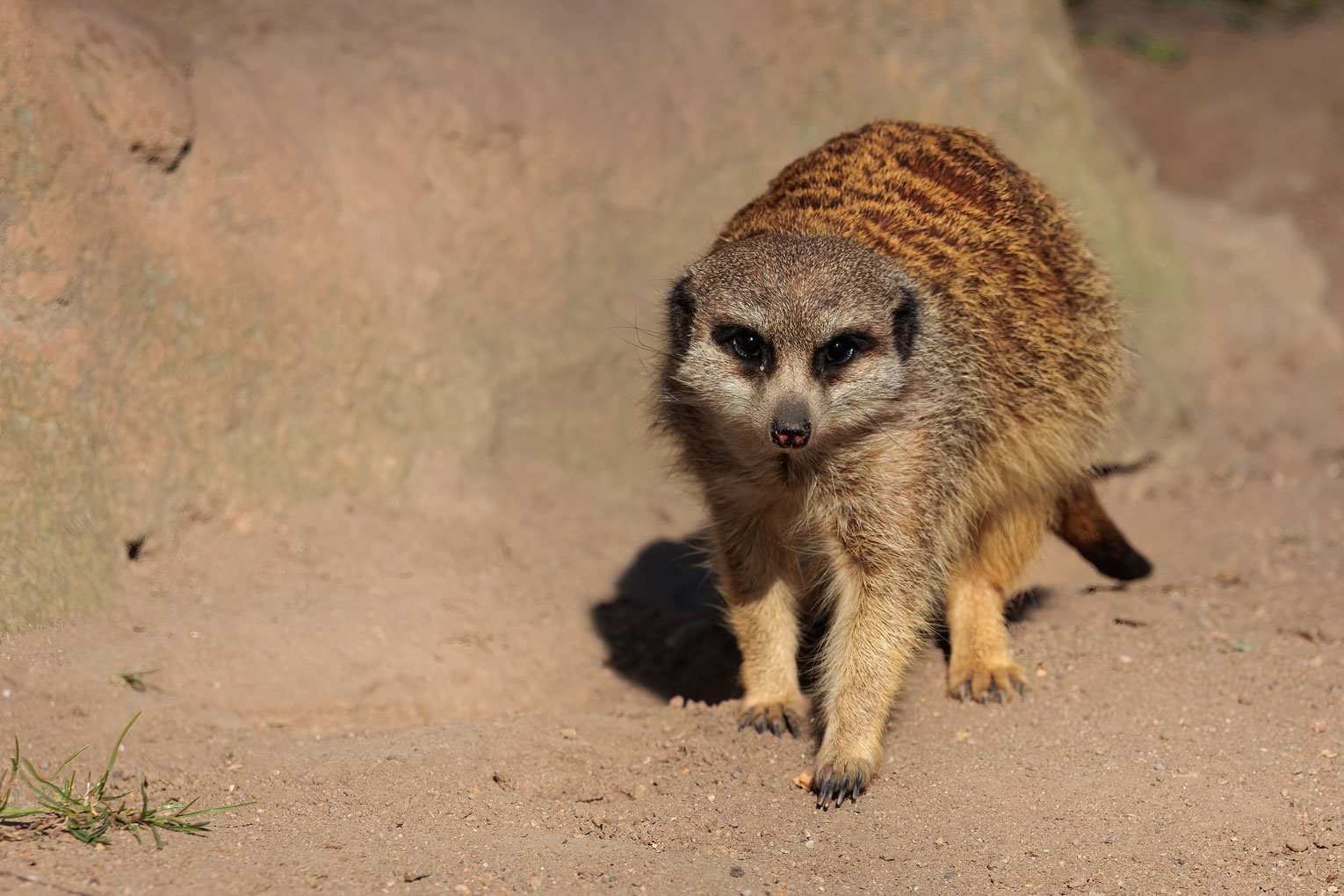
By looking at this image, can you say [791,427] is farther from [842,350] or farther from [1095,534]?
[1095,534]

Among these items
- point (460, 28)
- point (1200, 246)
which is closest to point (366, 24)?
point (460, 28)

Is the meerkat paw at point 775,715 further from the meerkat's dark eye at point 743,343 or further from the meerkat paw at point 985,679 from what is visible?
the meerkat's dark eye at point 743,343

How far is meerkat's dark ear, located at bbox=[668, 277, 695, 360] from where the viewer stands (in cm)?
303

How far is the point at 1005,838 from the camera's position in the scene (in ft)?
8.64

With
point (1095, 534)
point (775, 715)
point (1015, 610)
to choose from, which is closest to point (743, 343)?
point (775, 715)

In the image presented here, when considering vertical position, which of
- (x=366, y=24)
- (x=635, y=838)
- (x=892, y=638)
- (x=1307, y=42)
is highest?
(x=1307, y=42)

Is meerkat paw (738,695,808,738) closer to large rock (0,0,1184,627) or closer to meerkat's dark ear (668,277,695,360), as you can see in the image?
meerkat's dark ear (668,277,695,360)

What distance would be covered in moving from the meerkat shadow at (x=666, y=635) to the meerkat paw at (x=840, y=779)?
1030 millimetres

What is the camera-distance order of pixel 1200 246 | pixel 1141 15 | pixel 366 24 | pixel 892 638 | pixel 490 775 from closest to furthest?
pixel 490 775
pixel 892 638
pixel 366 24
pixel 1200 246
pixel 1141 15

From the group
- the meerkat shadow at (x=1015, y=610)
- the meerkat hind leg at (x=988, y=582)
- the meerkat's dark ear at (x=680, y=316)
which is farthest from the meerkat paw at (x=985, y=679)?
the meerkat's dark ear at (x=680, y=316)

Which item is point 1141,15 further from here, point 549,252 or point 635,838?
point 635,838

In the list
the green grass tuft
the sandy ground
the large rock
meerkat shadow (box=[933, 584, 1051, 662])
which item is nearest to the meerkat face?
the sandy ground

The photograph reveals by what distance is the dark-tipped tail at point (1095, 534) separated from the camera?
3.77 metres

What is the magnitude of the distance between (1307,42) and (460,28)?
578cm
